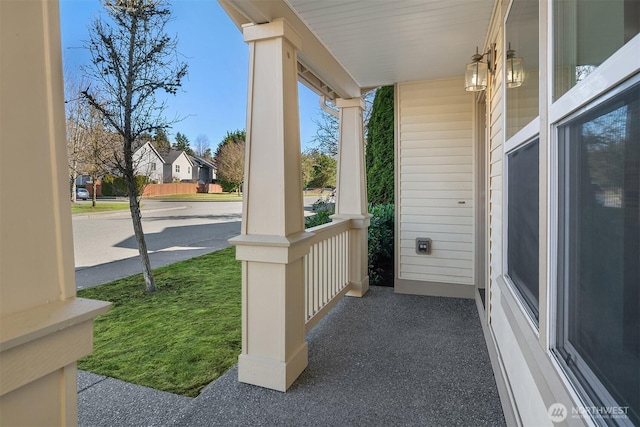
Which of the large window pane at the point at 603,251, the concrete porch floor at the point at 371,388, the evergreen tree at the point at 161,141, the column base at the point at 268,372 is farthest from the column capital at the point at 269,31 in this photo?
the evergreen tree at the point at 161,141

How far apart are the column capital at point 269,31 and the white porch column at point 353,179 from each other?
2083 millimetres

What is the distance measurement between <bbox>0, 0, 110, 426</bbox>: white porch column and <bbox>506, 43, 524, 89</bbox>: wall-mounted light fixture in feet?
6.54

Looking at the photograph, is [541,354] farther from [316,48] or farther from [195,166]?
[195,166]

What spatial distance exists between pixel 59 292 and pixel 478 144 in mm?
4307

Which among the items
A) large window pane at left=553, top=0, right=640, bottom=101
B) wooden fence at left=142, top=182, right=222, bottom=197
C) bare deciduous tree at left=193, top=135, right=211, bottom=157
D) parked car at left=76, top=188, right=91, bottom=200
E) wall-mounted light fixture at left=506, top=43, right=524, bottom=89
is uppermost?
bare deciduous tree at left=193, top=135, right=211, bottom=157

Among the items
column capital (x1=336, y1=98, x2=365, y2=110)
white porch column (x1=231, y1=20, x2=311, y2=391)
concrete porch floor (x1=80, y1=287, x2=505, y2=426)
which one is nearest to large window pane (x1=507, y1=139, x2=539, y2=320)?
concrete porch floor (x1=80, y1=287, x2=505, y2=426)

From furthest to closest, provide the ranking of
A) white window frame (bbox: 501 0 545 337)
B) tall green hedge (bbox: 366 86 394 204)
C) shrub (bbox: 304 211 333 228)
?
tall green hedge (bbox: 366 86 394 204)
shrub (bbox: 304 211 333 228)
white window frame (bbox: 501 0 545 337)

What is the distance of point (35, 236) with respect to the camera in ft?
2.86

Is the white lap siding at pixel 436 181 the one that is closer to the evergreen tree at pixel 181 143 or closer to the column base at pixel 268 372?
the column base at pixel 268 372

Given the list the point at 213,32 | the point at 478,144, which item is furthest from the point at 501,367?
the point at 213,32

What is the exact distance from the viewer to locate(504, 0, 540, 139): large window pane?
152cm

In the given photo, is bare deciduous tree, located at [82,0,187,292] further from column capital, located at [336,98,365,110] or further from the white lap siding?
the white lap siding

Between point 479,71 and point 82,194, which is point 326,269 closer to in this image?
point 479,71

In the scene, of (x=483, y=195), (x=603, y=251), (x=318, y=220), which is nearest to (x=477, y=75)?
(x=483, y=195)
